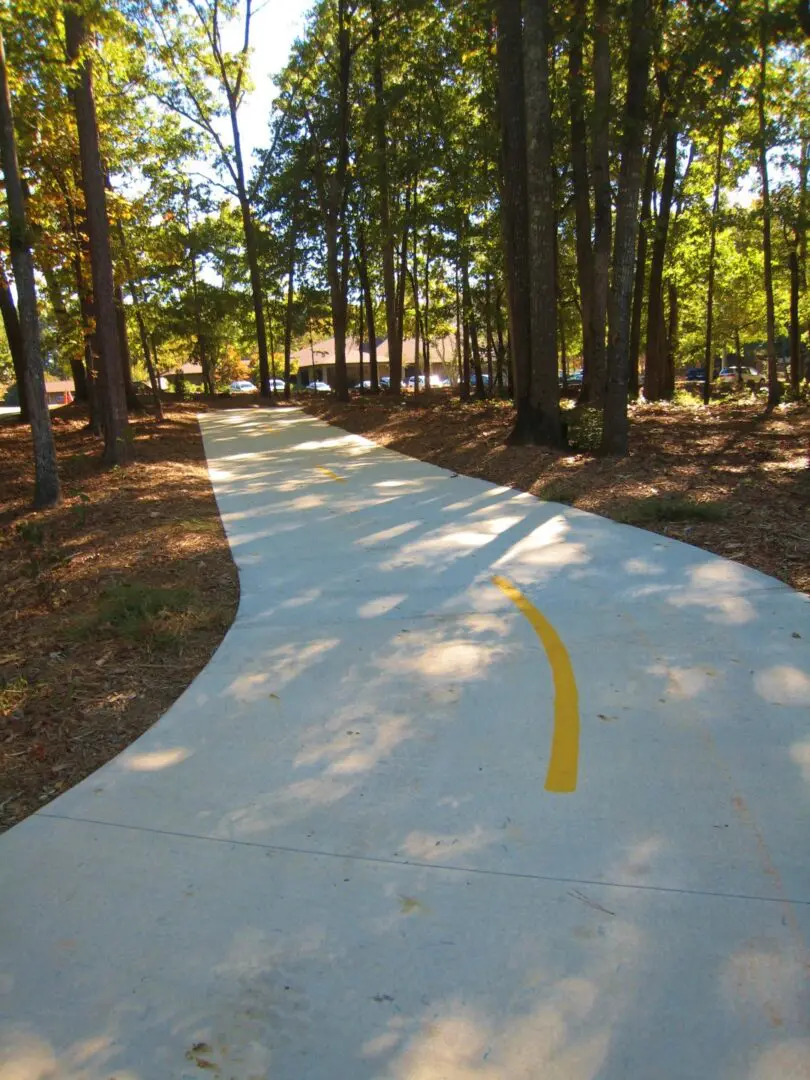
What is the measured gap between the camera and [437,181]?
26766 millimetres

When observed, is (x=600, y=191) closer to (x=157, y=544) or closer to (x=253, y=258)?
(x=157, y=544)

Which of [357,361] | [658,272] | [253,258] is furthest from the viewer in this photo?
[357,361]

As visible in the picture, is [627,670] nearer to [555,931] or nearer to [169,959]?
[555,931]

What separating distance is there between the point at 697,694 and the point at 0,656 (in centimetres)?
478

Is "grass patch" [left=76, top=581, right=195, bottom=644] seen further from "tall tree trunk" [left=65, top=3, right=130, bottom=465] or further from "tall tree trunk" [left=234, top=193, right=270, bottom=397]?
"tall tree trunk" [left=234, top=193, right=270, bottom=397]

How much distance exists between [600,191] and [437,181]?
12.0 meters

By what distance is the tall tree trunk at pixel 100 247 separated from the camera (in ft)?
42.4

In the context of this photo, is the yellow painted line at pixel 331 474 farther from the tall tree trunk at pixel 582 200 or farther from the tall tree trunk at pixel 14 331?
the tall tree trunk at pixel 14 331

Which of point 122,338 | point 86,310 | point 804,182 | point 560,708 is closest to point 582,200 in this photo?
point 804,182

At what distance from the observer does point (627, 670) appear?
4.82m

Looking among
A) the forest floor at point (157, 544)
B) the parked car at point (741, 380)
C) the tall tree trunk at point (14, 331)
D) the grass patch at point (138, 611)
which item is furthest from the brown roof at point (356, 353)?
the grass patch at point (138, 611)

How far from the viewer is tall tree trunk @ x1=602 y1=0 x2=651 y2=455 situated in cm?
1168

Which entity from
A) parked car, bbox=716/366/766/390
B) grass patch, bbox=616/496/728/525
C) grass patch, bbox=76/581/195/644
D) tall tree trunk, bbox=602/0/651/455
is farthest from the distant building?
grass patch, bbox=76/581/195/644

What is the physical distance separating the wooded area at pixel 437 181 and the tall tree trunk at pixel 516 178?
0.05 m
